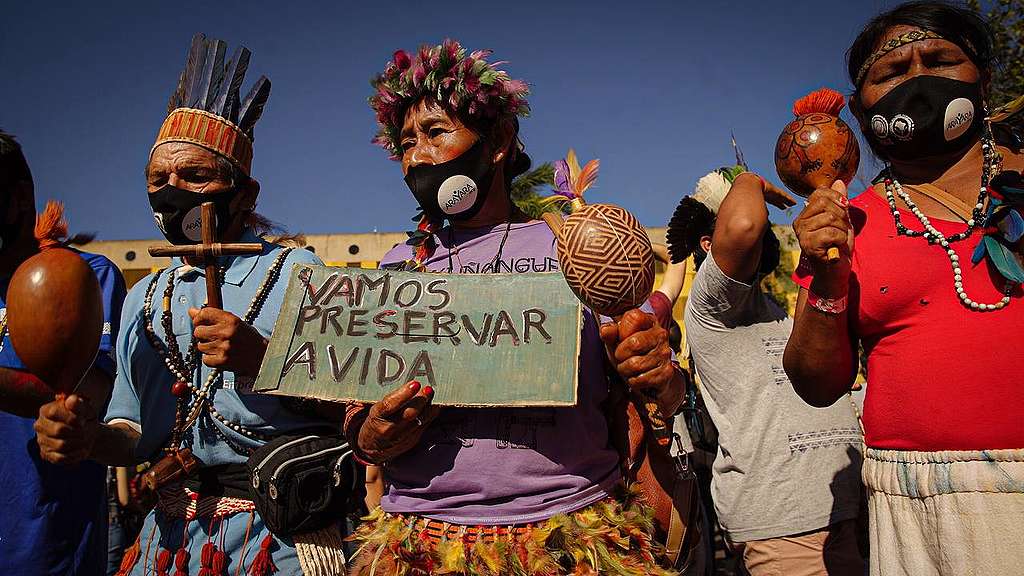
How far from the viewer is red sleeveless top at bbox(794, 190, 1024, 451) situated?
194cm

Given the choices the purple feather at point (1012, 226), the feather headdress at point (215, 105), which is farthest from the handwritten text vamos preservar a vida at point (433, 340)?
the purple feather at point (1012, 226)

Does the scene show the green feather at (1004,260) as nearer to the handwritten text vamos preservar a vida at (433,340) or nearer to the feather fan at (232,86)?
the handwritten text vamos preservar a vida at (433,340)

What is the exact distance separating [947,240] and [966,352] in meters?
0.32

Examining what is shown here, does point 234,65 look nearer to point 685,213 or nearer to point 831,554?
point 685,213

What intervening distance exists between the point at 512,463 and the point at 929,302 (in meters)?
1.22

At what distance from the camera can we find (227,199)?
2.87 m

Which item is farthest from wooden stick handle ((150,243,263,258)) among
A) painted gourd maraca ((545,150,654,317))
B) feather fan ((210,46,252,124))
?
painted gourd maraca ((545,150,654,317))

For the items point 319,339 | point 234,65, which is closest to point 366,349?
point 319,339

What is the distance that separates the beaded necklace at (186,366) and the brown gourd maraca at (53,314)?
0.34 metres

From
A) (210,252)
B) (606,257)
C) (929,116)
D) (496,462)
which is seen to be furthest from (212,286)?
(929,116)

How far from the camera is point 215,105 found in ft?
9.74

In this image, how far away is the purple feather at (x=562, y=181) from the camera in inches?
91.3

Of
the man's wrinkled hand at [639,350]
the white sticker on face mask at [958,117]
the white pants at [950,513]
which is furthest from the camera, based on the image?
the white sticker on face mask at [958,117]

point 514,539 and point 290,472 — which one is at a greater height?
point 290,472
